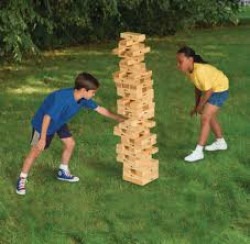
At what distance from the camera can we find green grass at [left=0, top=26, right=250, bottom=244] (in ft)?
18.2

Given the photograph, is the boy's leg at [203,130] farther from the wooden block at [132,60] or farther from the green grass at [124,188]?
the wooden block at [132,60]

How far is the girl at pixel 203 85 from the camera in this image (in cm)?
687

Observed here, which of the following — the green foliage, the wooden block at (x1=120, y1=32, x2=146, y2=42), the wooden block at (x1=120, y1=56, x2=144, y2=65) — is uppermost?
the wooden block at (x1=120, y1=32, x2=146, y2=42)

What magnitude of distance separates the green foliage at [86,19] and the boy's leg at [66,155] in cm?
434

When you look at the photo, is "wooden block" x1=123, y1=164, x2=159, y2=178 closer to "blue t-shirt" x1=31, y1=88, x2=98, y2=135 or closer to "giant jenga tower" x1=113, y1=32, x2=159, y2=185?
"giant jenga tower" x1=113, y1=32, x2=159, y2=185

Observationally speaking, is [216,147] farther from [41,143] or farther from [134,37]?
[41,143]

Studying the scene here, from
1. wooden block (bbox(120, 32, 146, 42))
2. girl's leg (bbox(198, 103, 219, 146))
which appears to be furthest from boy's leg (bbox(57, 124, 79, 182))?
girl's leg (bbox(198, 103, 219, 146))

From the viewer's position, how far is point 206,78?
Answer: 6.99m

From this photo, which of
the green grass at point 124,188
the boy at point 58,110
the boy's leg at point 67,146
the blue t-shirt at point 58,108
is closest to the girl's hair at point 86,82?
the boy at point 58,110

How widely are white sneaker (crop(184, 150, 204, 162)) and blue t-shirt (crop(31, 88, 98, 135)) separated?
65.7 inches

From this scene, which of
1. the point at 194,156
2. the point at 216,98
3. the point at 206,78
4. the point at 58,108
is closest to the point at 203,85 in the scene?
the point at 206,78

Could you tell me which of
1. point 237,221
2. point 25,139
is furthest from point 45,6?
point 237,221

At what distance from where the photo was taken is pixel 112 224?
225 inches

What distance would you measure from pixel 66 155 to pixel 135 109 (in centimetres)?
93
